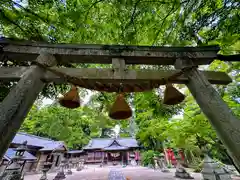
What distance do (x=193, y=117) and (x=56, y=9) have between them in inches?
205

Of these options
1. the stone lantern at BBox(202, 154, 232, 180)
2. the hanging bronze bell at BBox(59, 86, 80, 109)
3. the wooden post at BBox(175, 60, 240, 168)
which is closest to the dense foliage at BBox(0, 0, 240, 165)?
the hanging bronze bell at BBox(59, 86, 80, 109)

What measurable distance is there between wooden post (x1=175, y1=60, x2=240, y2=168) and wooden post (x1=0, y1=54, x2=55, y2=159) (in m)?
2.30

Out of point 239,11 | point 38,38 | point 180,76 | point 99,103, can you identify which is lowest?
point 180,76

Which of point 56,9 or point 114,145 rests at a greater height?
point 114,145

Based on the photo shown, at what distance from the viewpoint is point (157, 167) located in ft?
51.0

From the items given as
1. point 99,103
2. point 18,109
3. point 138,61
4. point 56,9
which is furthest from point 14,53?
point 99,103

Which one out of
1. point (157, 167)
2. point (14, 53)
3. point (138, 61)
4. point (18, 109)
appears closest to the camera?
point (18, 109)

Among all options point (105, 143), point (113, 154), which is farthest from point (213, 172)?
point (105, 143)

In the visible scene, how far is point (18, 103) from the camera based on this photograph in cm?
167

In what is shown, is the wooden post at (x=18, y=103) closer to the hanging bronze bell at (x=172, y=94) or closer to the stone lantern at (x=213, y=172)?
the hanging bronze bell at (x=172, y=94)

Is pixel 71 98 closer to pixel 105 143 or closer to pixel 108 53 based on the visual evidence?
pixel 108 53

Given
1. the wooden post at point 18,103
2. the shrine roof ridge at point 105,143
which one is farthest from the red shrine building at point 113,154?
the wooden post at point 18,103

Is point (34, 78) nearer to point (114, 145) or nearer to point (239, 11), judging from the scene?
point (239, 11)

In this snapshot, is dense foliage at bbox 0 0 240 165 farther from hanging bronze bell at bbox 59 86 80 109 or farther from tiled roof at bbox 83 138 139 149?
tiled roof at bbox 83 138 139 149
